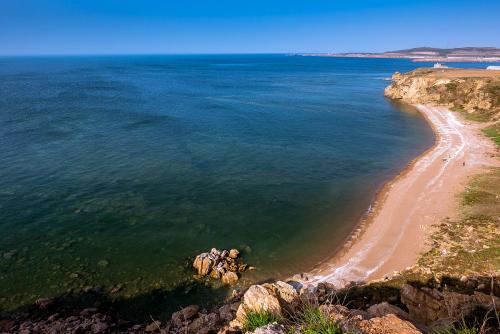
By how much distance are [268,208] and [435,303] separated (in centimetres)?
2577

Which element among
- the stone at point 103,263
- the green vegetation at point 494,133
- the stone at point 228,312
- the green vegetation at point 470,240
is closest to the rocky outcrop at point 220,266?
the stone at point 103,263

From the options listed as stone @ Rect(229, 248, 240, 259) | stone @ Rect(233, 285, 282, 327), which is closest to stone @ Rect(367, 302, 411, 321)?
stone @ Rect(233, 285, 282, 327)

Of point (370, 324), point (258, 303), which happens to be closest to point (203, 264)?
point (258, 303)

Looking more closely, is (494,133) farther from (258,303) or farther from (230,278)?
(258,303)

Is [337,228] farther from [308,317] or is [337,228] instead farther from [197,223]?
[308,317]

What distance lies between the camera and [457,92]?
101 metres

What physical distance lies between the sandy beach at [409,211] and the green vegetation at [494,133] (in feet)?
5.51

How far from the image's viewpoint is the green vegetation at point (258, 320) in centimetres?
1285

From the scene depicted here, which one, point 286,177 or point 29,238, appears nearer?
point 29,238

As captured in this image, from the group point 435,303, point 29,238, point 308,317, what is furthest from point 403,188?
point 29,238

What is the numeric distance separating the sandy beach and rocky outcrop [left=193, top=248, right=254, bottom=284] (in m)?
6.50

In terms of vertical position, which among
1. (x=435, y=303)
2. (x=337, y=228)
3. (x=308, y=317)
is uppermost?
(x=308, y=317)

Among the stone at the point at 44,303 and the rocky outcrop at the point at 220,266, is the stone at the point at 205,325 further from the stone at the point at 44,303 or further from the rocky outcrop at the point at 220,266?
the stone at the point at 44,303

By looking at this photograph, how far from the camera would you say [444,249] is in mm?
30562
